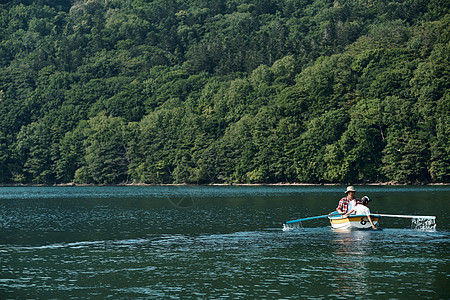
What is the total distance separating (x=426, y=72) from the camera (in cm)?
16362

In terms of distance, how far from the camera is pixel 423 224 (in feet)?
186

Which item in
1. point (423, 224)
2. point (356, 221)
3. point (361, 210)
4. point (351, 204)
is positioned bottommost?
point (423, 224)

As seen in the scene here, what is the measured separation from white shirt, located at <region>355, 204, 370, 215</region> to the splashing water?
198 inches

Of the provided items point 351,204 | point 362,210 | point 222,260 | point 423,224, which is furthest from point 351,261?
point 423,224

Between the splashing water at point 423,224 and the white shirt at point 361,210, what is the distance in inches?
198

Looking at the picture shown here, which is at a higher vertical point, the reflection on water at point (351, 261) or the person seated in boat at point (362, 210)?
the person seated in boat at point (362, 210)

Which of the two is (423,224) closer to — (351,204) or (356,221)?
(356,221)

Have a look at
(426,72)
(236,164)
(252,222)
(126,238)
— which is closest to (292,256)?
(126,238)

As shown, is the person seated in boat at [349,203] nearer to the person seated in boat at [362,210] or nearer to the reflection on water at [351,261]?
the person seated in boat at [362,210]

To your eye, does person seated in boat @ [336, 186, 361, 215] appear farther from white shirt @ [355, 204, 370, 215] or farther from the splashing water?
the splashing water

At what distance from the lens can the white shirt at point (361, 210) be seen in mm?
54303

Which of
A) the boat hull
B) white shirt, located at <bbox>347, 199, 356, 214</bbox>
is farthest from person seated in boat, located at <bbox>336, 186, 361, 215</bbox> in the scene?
the boat hull

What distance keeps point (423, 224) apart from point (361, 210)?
21.3 ft

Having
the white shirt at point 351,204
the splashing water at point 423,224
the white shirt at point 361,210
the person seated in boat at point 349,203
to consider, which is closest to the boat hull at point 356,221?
the white shirt at point 361,210
